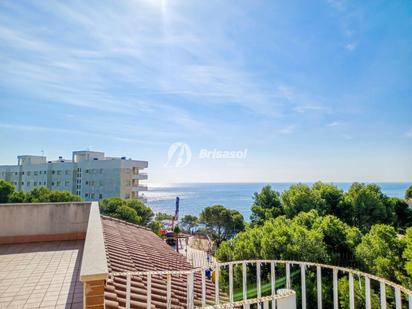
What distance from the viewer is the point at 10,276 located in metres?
4.00

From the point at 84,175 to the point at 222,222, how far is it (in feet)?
82.5

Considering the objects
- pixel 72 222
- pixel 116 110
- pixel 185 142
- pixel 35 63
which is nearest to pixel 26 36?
pixel 35 63

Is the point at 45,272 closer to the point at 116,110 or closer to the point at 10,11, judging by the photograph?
the point at 10,11

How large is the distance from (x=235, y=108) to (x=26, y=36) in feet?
36.6

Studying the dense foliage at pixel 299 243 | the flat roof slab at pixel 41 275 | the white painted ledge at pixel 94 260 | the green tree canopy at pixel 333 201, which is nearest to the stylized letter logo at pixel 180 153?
the green tree canopy at pixel 333 201

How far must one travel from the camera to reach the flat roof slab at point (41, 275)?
324cm

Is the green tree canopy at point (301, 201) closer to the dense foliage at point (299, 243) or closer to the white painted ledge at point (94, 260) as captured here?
the dense foliage at point (299, 243)

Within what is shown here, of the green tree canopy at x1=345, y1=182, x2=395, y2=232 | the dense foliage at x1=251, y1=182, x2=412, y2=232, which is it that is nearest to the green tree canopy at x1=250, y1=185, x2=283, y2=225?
the dense foliage at x1=251, y1=182, x2=412, y2=232

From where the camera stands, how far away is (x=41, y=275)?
13.3 feet

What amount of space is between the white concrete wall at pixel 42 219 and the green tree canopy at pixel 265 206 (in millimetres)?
12989

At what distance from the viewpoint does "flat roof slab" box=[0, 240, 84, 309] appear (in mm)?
3244

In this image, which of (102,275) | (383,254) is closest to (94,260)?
(102,275)

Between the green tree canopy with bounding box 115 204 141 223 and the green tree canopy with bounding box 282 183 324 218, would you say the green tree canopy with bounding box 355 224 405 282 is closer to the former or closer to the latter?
the green tree canopy with bounding box 282 183 324 218

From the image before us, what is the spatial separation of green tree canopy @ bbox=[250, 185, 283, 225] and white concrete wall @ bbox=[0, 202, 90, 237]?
1299 centimetres
